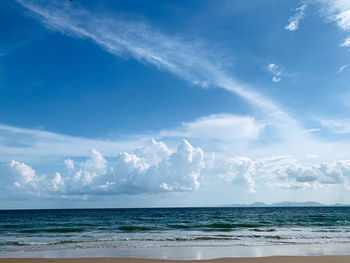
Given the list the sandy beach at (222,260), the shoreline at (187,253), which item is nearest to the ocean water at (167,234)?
the shoreline at (187,253)

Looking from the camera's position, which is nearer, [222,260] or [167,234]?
[222,260]

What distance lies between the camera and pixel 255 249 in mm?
18047

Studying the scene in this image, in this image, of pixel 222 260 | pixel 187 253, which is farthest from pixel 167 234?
pixel 222 260

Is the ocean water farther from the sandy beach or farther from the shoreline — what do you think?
the sandy beach

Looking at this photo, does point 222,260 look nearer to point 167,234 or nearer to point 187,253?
point 187,253

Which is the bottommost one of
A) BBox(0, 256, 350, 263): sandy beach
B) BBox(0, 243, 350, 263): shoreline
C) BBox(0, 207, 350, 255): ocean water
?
BBox(0, 207, 350, 255): ocean water

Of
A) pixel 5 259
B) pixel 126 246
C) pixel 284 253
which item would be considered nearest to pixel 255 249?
pixel 284 253

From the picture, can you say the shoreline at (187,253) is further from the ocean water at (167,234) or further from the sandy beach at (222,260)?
the ocean water at (167,234)

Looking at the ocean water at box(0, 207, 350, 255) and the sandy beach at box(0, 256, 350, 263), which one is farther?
the ocean water at box(0, 207, 350, 255)

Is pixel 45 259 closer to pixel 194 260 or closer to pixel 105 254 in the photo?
pixel 105 254

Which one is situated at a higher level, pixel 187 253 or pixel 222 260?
pixel 222 260

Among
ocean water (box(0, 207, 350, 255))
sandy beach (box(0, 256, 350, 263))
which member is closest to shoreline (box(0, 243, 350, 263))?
sandy beach (box(0, 256, 350, 263))

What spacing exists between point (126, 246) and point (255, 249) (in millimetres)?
8363

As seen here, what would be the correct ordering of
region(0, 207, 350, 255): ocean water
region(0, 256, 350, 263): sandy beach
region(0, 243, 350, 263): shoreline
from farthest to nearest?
region(0, 207, 350, 255): ocean water → region(0, 243, 350, 263): shoreline → region(0, 256, 350, 263): sandy beach
